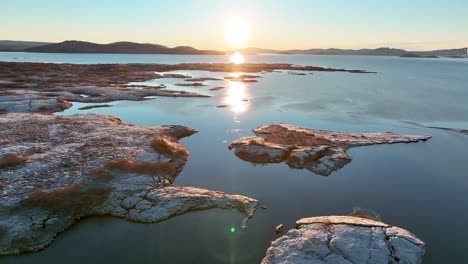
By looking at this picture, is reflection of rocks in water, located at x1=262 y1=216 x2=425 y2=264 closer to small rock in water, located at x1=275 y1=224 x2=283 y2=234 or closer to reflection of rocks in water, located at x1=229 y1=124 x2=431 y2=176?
small rock in water, located at x1=275 y1=224 x2=283 y2=234

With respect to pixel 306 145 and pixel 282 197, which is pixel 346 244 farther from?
pixel 306 145

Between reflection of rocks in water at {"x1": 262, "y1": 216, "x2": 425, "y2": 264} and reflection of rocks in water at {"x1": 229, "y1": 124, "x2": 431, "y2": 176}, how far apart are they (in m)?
8.64

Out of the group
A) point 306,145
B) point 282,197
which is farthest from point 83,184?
point 306,145

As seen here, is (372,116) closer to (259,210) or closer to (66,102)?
(259,210)

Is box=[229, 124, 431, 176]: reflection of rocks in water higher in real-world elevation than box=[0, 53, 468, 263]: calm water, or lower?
higher

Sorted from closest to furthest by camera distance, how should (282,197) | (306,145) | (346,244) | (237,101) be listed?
(346,244) < (282,197) < (306,145) < (237,101)

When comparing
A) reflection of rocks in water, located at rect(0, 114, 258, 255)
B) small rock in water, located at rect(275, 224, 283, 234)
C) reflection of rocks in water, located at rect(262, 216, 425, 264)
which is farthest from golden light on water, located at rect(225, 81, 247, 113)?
reflection of rocks in water, located at rect(262, 216, 425, 264)

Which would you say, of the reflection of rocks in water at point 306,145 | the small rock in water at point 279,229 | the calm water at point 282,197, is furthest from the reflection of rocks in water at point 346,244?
the reflection of rocks in water at point 306,145

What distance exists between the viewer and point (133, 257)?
47.8 ft

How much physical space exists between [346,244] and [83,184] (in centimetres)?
1592

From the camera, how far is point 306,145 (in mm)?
30000

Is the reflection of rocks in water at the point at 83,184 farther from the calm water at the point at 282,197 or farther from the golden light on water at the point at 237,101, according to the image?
the golden light on water at the point at 237,101

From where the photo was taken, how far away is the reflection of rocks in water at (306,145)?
26347 millimetres

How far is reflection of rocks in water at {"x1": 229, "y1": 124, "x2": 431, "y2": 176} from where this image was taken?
2635 centimetres
